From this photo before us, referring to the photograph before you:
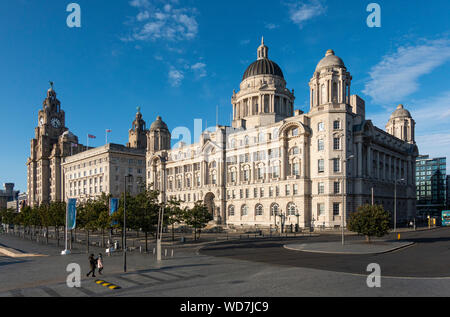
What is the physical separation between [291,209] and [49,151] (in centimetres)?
13258

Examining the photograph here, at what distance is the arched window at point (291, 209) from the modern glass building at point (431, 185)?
116 m

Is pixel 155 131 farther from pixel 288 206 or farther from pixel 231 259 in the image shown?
pixel 231 259

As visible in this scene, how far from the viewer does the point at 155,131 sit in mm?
115562

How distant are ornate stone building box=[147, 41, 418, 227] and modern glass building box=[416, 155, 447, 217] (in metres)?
77.8

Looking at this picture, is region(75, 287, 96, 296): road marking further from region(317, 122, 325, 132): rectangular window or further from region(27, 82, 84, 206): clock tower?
region(27, 82, 84, 206): clock tower

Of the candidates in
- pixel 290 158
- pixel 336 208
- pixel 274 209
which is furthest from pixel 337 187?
pixel 274 209

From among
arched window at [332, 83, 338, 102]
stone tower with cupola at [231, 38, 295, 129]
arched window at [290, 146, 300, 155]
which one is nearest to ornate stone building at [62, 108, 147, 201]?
stone tower with cupola at [231, 38, 295, 129]

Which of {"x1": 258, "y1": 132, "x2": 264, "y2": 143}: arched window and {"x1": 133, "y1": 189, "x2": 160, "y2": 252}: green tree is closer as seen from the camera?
{"x1": 133, "y1": 189, "x2": 160, "y2": 252}: green tree

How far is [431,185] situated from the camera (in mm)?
167375

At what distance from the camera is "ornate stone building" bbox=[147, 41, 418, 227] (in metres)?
70.9

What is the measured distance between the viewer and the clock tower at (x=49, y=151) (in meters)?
154

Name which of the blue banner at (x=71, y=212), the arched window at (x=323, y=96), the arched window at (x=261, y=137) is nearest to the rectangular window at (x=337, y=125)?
the arched window at (x=323, y=96)

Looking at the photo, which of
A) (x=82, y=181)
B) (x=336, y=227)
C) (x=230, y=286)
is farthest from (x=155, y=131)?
(x=230, y=286)

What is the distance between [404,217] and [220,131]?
57.8 m
